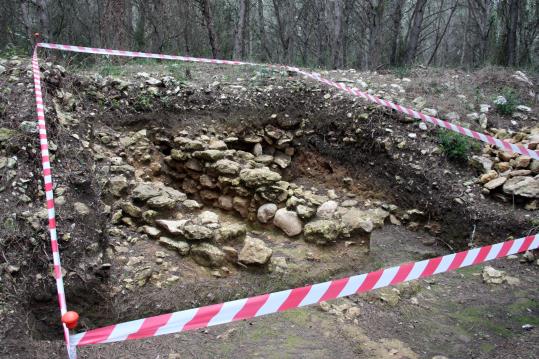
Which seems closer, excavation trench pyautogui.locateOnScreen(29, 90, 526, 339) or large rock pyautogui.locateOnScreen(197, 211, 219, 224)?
excavation trench pyautogui.locateOnScreen(29, 90, 526, 339)

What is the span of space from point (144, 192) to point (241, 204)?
1.26 meters

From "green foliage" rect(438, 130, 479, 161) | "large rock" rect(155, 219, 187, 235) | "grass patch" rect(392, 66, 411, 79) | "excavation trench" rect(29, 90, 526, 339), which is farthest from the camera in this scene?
"grass patch" rect(392, 66, 411, 79)

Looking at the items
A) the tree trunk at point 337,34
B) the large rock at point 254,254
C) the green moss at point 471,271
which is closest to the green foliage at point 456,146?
the green moss at point 471,271

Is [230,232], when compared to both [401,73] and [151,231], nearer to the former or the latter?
[151,231]

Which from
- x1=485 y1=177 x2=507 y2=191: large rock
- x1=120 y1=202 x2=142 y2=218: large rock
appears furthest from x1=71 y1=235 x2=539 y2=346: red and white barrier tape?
x1=485 y1=177 x2=507 y2=191: large rock

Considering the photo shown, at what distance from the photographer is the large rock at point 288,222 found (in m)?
4.76

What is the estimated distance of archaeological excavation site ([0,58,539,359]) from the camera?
3256mm

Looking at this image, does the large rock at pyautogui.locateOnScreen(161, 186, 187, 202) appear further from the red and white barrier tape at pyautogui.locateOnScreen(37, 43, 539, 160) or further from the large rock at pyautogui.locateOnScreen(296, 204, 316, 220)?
the red and white barrier tape at pyautogui.locateOnScreen(37, 43, 539, 160)

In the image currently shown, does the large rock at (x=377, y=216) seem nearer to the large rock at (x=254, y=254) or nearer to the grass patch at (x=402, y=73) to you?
the large rock at (x=254, y=254)

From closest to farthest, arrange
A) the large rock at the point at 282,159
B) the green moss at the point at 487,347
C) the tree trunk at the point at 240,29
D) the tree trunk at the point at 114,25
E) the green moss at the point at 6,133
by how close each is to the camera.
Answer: the green moss at the point at 487,347
the green moss at the point at 6,133
the large rock at the point at 282,159
the tree trunk at the point at 114,25
the tree trunk at the point at 240,29

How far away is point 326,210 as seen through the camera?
500cm

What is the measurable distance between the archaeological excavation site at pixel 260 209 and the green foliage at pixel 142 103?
2cm

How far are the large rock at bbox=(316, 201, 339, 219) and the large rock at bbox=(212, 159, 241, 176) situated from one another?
1223 mm

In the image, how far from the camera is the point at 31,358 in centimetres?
256
